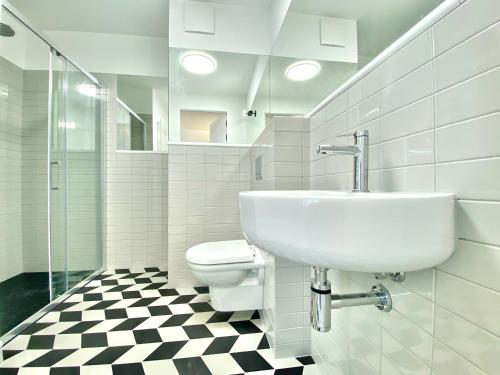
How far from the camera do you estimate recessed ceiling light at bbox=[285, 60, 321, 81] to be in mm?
1394

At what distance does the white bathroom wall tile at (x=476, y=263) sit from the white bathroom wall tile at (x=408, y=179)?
138 millimetres

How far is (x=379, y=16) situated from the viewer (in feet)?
2.78

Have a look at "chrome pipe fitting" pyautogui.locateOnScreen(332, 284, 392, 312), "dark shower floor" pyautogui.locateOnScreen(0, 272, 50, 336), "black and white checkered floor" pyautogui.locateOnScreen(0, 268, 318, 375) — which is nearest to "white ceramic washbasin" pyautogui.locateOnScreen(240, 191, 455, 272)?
"chrome pipe fitting" pyautogui.locateOnScreen(332, 284, 392, 312)

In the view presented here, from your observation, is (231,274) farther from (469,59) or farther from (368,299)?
(469,59)

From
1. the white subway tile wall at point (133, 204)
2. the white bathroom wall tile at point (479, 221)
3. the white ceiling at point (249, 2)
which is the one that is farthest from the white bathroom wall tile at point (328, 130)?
the white subway tile wall at point (133, 204)

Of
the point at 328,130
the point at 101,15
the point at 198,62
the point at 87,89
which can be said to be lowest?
the point at 328,130

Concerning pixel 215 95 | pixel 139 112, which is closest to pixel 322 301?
pixel 215 95

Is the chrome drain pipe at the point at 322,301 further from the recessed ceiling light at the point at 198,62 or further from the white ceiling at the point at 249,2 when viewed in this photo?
the white ceiling at the point at 249,2

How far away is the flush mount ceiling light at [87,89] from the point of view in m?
2.14

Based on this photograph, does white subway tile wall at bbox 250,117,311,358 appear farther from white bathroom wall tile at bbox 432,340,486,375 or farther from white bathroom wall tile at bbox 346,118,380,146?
white bathroom wall tile at bbox 432,340,486,375

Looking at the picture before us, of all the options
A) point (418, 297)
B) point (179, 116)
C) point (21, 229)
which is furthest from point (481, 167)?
point (21, 229)

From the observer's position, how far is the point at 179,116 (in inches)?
82.0

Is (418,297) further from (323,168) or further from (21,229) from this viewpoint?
(21,229)

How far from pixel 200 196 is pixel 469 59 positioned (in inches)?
70.9
